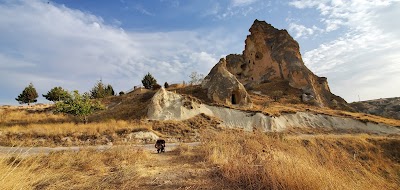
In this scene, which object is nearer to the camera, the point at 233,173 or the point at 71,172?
the point at 233,173

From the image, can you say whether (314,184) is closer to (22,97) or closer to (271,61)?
(271,61)

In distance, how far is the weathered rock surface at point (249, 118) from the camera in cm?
3444

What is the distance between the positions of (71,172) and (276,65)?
55164 mm

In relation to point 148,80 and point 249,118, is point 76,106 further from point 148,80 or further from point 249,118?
point 148,80

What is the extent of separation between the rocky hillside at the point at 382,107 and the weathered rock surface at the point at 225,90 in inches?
1559

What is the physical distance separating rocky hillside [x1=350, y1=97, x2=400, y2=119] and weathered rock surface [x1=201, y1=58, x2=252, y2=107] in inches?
1559

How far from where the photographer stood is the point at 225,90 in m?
40.4

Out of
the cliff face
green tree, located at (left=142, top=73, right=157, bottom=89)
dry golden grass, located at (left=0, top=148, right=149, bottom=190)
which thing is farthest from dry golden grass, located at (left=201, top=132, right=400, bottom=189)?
green tree, located at (left=142, top=73, right=157, bottom=89)

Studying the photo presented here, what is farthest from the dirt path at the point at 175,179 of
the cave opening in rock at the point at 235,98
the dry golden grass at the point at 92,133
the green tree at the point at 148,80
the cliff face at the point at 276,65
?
the green tree at the point at 148,80

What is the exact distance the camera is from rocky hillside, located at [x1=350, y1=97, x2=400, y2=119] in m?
66.3

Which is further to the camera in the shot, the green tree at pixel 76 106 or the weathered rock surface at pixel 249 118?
the weathered rock surface at pixel 249 118

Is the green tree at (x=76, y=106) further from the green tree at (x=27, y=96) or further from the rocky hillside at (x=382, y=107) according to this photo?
the rocky hillside at (x=382, y=107)

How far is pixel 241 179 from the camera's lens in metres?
6.45

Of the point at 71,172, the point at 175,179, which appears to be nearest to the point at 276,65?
→ the point at 175,179
